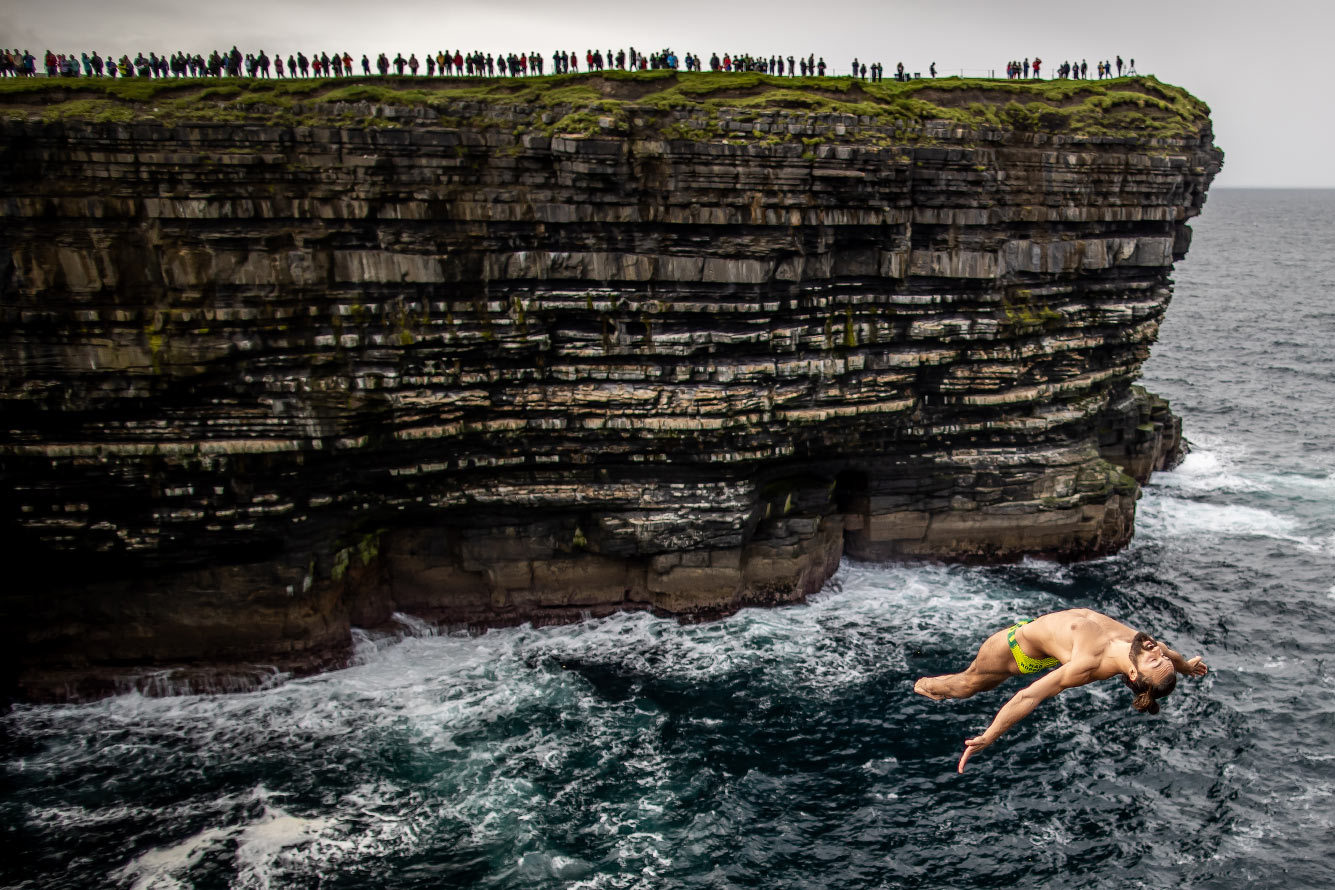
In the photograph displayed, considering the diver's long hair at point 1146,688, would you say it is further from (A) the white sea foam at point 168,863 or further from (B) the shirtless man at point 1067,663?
(A) the white sea foam at point 168,863

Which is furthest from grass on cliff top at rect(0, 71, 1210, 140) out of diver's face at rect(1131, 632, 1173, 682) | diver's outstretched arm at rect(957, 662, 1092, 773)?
diver's face at rect(1131, 632, 1173, 682)

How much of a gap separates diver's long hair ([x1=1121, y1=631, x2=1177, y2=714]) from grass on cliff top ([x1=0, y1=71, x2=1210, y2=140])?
28.5 metres

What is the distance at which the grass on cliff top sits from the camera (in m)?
35.8

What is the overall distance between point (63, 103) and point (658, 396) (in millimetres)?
25376

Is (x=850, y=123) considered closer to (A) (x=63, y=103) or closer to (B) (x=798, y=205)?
(B) (x=798, y=205)

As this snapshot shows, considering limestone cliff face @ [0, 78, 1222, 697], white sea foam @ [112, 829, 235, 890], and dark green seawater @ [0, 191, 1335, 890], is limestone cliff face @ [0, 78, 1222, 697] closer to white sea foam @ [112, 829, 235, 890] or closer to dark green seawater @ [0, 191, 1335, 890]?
dark green seawater @ [0, 191, 1335, 890]

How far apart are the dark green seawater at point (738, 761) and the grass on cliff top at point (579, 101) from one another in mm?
22256

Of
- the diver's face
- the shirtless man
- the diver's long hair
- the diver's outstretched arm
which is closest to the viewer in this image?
the diver's long hair

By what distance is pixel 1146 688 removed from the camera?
14617 mm

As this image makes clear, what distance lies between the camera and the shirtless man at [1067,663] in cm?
1473

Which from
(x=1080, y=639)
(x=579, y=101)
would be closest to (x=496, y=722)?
(x=579, y=101)

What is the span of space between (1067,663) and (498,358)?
93.0 feet

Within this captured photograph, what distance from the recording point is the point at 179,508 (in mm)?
37688

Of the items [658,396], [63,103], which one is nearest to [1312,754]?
[658,396]
